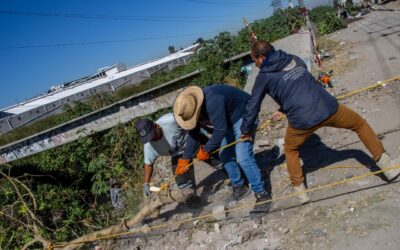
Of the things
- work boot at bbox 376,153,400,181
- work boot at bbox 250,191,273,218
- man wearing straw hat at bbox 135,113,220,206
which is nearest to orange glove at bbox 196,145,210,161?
man wearing straw hat at bbox 135,113,220,206

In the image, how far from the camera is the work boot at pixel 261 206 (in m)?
4.40

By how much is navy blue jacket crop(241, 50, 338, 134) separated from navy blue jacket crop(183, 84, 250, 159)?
19.1 inches

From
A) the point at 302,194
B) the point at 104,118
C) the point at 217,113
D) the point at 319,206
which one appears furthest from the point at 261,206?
the point at 104,118

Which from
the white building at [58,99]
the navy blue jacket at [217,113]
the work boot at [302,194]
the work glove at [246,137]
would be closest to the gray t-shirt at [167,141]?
the navy blue jacket at [217,113]

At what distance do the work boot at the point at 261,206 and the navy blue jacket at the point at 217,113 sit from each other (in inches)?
30.6

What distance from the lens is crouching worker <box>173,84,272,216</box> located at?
4.13m

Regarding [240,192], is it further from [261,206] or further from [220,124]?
[220,124]

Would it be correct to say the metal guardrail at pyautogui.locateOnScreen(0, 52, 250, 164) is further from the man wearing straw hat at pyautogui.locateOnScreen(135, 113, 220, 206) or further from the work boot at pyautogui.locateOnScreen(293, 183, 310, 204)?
the work boot at pyautogui.locateOnScreen(293, 183, 310, 204)

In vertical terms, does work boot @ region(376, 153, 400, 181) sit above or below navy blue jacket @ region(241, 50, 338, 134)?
below

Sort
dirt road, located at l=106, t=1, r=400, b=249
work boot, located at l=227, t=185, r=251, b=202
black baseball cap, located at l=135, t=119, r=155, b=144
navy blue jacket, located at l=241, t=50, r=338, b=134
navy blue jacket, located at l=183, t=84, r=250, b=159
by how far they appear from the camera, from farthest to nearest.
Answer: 1. work boot, located at l=227, t=185, r=251, b=202
2. black baseball cap, located at l=135, t=119, r=155, b=144
3. navy blue jacket, located at l=183, t=84, r=250, b=159
4. navy blue jacket, located at l=241, t=50, r=338, b=134
5. dirt road, located at l=106, t=1, r=400, b=249

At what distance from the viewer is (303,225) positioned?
154 inches

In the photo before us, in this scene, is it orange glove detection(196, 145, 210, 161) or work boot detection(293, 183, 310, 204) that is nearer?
work boot detection(293, 183, 310, 204)

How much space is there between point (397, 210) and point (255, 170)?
1.50 metres

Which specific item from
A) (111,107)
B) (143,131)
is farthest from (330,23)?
(143,131)
